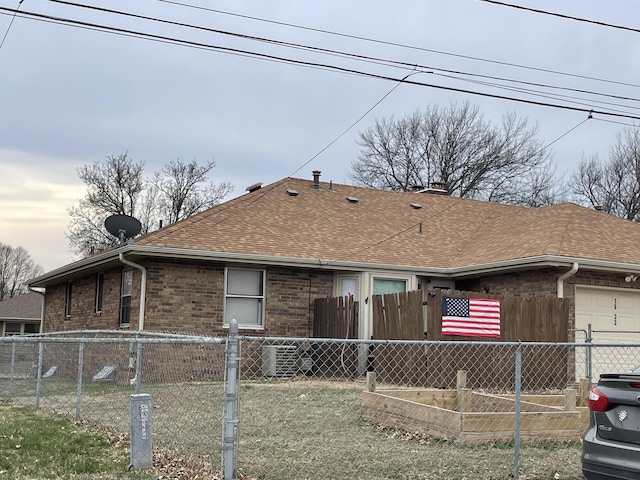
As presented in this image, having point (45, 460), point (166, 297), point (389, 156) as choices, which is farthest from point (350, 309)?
point (389, 156)

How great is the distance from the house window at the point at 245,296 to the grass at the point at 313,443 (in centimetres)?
516

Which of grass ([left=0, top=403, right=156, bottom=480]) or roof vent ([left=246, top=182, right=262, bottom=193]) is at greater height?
roof vent ([left=246, top=182, right=262, bottom=193])

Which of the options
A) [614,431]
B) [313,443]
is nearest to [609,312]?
[313,443]

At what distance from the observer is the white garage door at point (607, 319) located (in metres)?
16.8

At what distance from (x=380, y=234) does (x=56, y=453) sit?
535 inches

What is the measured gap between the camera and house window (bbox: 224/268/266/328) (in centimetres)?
1762

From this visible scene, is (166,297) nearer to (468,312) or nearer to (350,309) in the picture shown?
(350,309)

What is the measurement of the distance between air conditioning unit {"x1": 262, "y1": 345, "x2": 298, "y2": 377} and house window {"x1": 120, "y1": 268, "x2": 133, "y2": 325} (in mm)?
3424

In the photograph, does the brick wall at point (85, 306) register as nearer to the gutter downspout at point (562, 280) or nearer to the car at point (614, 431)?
the gutter downspout at point (562, 280)

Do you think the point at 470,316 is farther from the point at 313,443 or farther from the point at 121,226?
the point at 121,226

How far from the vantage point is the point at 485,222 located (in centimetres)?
2317

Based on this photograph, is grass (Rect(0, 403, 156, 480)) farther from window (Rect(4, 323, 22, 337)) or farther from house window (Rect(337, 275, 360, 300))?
window (Rect(4, 323, 22, 337))

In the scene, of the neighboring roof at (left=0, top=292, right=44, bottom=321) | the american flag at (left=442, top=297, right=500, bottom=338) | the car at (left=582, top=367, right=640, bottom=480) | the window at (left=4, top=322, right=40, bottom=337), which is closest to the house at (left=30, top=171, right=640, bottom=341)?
the american flag at (left=442, top=297, right=500, bottom=338)

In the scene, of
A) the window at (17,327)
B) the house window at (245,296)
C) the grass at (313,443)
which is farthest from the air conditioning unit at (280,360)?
the window at (17,327)
